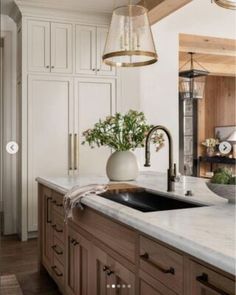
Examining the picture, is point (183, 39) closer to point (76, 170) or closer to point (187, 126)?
point (76, 170)

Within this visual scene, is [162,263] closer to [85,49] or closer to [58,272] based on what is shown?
[58,272]

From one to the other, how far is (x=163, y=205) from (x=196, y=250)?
112 centimetres

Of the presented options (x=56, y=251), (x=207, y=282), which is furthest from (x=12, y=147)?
(x=207, y=282)

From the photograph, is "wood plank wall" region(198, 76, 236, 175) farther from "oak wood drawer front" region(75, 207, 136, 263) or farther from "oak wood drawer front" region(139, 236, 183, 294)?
"oak wood drawer front" region(139, 236, 183, 294)

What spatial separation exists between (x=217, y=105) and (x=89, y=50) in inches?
229

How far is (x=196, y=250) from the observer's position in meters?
1.09

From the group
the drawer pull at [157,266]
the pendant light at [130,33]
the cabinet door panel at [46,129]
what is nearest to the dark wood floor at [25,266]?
the cabinet door panel at [46,129]

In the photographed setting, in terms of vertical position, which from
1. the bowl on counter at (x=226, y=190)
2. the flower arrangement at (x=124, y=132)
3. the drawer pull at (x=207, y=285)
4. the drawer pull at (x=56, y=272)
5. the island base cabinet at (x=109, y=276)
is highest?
the flower arrangement at (x=124, y=132)

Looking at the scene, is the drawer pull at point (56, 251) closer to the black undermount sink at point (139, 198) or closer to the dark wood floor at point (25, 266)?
the dark wood floor at point (25, 266)

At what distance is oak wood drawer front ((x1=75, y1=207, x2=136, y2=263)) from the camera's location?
5.11 feet

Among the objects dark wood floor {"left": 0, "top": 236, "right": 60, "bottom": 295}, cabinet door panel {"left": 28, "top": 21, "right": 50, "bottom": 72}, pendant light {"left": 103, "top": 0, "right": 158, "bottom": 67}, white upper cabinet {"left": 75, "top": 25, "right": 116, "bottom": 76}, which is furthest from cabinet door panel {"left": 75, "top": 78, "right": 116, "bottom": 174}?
pendant light {"left": 103, "top": 0, "right": 158, "bottom": 67}

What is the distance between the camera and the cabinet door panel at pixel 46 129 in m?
4.38

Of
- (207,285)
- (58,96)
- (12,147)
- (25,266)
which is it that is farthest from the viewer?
(12,147)

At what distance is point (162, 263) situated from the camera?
1.32 m
